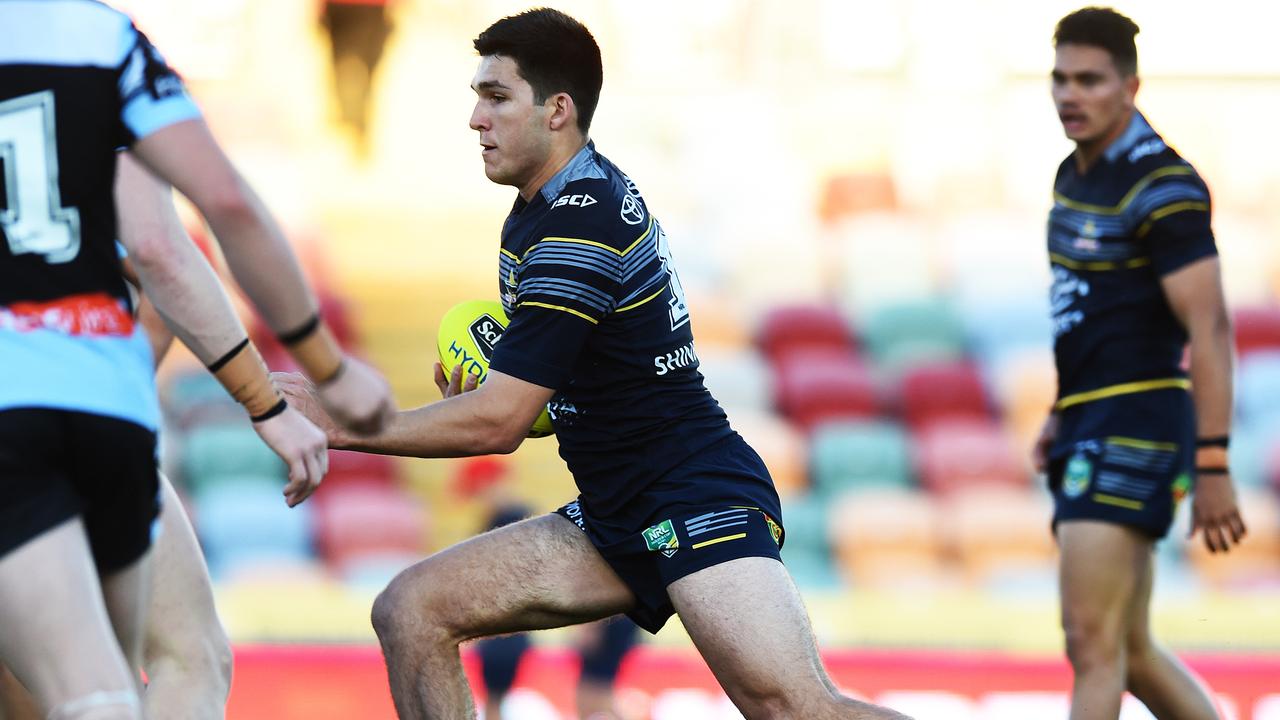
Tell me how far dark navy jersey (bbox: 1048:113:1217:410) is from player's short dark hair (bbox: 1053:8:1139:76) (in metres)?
0.23

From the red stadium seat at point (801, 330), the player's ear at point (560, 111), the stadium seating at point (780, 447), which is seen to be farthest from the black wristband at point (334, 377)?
the red stadium seat at point (801, 330)

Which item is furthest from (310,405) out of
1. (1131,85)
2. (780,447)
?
(780,447)

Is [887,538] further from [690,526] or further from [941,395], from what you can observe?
[690,526]

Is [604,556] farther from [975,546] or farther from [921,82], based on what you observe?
[921,82]

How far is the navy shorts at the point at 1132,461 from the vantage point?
16.9ft

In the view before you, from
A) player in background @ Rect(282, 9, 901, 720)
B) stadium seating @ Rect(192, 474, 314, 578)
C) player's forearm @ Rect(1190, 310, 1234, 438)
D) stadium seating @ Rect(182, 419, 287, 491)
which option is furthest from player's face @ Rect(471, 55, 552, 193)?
stadium seating @ Rect(182, 419, 287, 491)

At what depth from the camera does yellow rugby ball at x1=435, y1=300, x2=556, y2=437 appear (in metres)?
4.62

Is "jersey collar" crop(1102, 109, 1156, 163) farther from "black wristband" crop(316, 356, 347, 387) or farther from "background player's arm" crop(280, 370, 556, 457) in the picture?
"black wristband" crop(316, 356, 347, 387)

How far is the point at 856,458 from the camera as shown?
12047 mm

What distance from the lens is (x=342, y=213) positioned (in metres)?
13.6

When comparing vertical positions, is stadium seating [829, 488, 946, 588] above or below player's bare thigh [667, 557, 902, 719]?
below

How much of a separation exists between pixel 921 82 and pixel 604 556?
1110 cm

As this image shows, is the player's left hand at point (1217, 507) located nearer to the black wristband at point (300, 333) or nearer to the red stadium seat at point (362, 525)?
the black wristband at point (300, 333)

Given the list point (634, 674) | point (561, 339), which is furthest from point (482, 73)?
point (634, 674)
